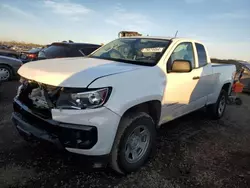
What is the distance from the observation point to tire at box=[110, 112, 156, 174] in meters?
2.80

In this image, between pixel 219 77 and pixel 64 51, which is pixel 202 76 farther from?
pixel 64 51

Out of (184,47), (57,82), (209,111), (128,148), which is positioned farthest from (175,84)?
(209,111)

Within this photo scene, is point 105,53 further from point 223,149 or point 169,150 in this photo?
point 223,149

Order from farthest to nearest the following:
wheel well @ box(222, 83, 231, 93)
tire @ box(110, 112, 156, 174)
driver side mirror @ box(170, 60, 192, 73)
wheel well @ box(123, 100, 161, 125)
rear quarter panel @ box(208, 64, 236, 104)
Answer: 1. wheel well @ box(222, 83, 231, 93)
2. rear quarter panel @ box(208, 64, 236, 104)
3. driver side mirror @ box(170, 60, 192, 73)
4. wheel well @ box(123, 100, 161, 125)
5. tire @ box(110, 112, 156, 174)

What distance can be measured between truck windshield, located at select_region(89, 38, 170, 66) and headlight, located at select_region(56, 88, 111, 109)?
1.11 meters

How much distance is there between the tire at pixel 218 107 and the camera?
5.68 meters

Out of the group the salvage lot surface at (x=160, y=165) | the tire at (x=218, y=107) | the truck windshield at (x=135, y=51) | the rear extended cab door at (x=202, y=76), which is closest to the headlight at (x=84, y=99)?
the salvage lot surface at (x=160, y=165)

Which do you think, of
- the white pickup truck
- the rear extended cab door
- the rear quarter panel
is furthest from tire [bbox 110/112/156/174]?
the rear quarter panel

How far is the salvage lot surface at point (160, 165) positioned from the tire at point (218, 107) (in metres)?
0.90

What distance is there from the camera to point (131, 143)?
3070 millimetres

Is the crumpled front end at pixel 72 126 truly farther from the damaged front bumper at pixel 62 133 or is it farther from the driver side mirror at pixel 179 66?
the driver side mirror at pixel 179 66

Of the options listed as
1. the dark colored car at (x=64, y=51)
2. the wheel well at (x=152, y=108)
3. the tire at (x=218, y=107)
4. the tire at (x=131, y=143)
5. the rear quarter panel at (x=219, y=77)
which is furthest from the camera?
the dark colored car at (x=64, y=51)

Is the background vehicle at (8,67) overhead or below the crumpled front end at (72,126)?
below

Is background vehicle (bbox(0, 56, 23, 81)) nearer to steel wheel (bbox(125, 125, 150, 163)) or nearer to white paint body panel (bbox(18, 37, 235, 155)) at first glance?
white paint body panel (bbox(18, 37, 235, 155))
